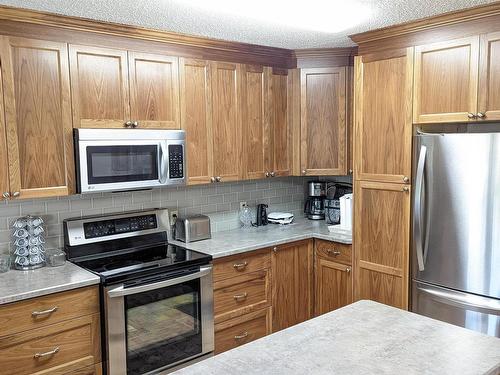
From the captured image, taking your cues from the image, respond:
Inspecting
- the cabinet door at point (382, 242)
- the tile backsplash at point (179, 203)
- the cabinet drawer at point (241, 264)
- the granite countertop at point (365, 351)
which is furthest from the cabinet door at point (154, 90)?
the granite countertop at point (365, 351)

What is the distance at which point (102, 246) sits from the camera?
3.07 metres

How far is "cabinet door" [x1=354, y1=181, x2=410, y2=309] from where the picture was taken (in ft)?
A: 9.88

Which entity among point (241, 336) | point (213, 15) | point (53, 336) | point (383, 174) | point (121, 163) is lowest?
point (241, 336)

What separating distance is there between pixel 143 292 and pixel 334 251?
150cm

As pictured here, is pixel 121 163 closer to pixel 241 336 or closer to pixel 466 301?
pixel 241 336

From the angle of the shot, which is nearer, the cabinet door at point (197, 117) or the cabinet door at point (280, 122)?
the cabinet door at point (197, 117)

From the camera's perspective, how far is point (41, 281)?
96.5 inches

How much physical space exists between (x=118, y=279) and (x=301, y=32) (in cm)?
193

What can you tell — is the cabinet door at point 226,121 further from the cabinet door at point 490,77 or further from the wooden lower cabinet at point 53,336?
the cabinet door at point 490,77

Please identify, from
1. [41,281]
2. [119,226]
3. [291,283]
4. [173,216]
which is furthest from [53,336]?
[291,283]

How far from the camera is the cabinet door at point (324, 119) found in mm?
3676

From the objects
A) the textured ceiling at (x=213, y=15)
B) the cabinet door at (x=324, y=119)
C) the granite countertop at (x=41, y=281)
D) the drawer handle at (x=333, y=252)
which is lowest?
the drawer handle at (x=333, y=252)

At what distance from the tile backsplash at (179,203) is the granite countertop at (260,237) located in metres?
0.23

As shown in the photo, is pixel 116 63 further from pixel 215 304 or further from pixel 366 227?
pixel 366 227
